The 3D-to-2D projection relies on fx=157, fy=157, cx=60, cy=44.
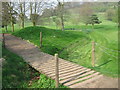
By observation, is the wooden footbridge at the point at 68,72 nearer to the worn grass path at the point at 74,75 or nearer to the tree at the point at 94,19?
the worn grass path at the point at 74,75

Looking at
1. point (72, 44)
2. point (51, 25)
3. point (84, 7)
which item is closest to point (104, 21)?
point (84, 7)

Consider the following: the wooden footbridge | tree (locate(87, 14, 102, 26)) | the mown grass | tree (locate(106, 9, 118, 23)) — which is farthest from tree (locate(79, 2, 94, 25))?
the mown grass

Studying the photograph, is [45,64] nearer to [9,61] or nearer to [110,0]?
[9,61]

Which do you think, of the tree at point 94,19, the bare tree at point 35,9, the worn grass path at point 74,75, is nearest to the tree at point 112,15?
the tree at point 94,19

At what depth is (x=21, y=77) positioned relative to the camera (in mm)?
6395

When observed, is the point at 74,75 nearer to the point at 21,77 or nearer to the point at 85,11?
the point at 21,77

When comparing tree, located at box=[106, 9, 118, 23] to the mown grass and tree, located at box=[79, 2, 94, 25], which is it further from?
the mown grass

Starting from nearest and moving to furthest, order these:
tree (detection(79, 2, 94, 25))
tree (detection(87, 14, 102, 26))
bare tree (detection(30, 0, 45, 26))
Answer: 1. tree (detection(79, 2, 94, 25))
2. tree (detection(87, 14, 102, 26))
3. bare tree (detection(30, 0, 45, 26))

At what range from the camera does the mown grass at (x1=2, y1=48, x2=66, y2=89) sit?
18.9ft

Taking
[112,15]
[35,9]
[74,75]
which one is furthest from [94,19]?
[35,9]

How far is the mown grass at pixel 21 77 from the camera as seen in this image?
18.9 feet

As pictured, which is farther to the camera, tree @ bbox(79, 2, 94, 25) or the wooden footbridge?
tree @ bbox(79, 2, 94, 25)

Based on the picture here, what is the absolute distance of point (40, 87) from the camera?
18.9 feet

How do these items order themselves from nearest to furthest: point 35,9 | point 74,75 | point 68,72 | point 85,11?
point 74,75, point 68,72, point 85,11, point 35,9
